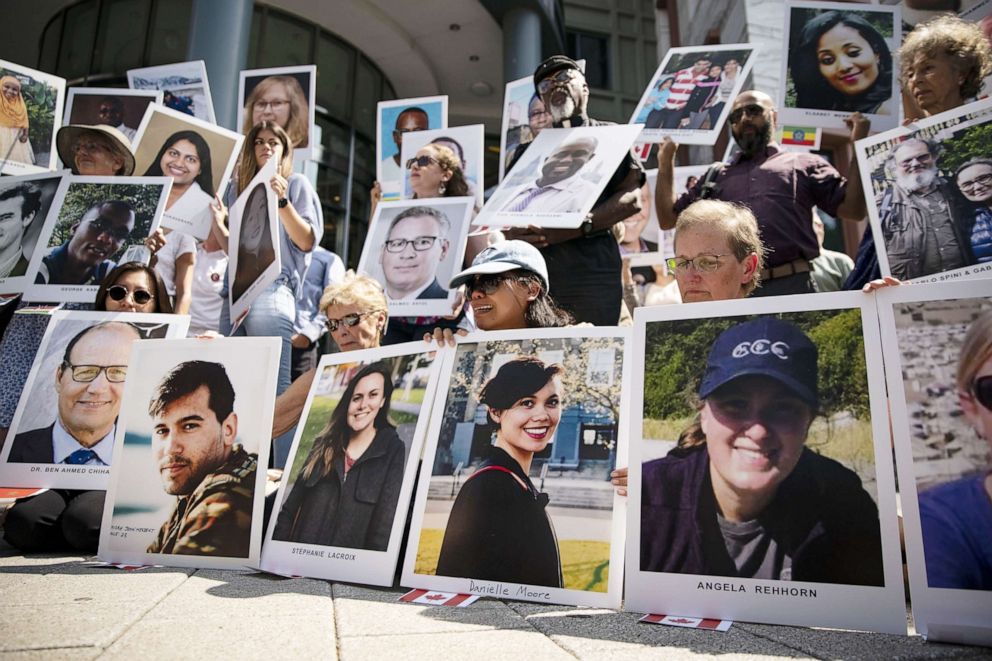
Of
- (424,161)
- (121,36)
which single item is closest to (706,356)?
(424,161)

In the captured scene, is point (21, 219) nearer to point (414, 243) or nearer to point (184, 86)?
point (414, 243)

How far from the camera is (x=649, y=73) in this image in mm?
14094

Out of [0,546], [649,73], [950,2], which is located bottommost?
[0,546]

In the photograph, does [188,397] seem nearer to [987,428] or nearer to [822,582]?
[822,582]

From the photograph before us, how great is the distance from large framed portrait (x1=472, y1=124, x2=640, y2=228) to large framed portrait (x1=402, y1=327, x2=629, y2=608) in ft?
2.31

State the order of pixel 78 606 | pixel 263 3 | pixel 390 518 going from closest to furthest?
pixel 78 606 → pixel 390 518 → pixel 263 3

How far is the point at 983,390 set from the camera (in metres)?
1.24

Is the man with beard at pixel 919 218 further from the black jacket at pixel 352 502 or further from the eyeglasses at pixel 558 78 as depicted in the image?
the black jacket at pixel 352 502

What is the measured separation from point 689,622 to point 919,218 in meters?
1.37

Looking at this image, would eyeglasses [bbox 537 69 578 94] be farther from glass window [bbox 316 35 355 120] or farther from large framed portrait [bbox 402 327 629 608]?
→ glass window [bbox 316 35 355 120]

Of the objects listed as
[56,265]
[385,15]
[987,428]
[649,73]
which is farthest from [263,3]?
[987,428]

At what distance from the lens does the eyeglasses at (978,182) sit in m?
1.86

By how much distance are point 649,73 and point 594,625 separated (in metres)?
14.4

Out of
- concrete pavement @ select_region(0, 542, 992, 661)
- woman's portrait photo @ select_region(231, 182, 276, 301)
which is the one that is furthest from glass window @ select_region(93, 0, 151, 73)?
concrete pavement @ select_region(0, 542, 992, 661)
